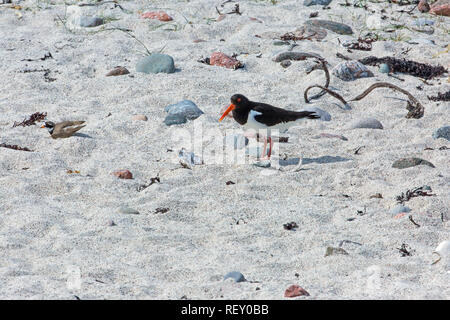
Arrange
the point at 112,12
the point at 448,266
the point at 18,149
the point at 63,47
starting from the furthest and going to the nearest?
1. the point at 112,12
2. the point at 63,47
3. the point at 18,149
4. the point at 448,266

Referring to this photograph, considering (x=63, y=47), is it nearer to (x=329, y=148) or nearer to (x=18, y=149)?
(x=18, y=149)

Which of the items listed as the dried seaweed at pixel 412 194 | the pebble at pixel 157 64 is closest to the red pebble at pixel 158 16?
the pebble at pixel 157 64

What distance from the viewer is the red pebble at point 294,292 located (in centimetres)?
349

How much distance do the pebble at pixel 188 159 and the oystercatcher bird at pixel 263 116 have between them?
1.92 feet

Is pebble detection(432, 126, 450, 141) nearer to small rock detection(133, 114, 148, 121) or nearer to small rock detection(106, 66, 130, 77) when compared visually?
small rock detection(133, 114, 148, 121)

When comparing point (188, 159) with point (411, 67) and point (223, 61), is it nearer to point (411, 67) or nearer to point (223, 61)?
point (223, 61)

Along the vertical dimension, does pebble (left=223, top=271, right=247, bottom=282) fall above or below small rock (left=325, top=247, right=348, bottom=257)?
above

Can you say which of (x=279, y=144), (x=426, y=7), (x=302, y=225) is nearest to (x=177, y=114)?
(x=279, y=144)

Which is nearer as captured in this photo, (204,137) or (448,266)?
(448,266)

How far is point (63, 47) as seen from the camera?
822cm

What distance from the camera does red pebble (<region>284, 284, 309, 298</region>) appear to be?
11.4 feet

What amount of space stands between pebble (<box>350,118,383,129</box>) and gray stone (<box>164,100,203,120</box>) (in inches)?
66.7

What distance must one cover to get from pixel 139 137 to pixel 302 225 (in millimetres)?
2319

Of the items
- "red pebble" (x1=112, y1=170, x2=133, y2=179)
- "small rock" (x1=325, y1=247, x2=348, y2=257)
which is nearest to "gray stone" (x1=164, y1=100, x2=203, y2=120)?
"red pebble" (x1=112, y1=170, x2=133, y2=179)
